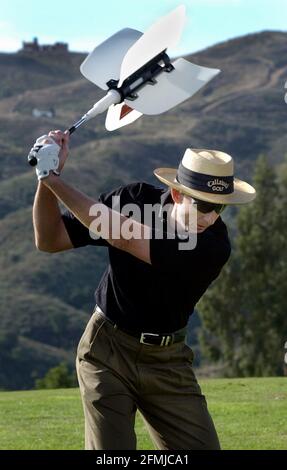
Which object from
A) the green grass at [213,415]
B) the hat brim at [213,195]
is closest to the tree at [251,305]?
the green grass at [213,415]

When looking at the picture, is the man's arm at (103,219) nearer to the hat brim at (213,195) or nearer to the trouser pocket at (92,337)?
the hat brim at (213,195)

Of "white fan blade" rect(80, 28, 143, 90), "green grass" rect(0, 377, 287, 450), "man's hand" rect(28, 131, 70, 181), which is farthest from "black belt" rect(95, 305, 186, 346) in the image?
"green grass" rect(0, 377, 287, 450)

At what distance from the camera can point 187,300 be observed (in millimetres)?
6680

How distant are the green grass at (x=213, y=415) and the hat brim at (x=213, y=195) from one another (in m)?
4.32

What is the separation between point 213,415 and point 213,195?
6.42 m

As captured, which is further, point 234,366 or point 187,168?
point 234,366

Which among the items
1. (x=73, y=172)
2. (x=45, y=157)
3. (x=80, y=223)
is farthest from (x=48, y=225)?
(x=73, y=172)

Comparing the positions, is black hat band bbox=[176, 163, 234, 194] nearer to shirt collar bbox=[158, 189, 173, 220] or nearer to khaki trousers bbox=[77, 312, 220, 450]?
shirt collar bbox=[158, 189, 173, 220]

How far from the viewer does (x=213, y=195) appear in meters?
6.55

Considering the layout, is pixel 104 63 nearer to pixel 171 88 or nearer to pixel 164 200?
pixel 171 88

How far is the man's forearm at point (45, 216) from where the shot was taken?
636 cm
